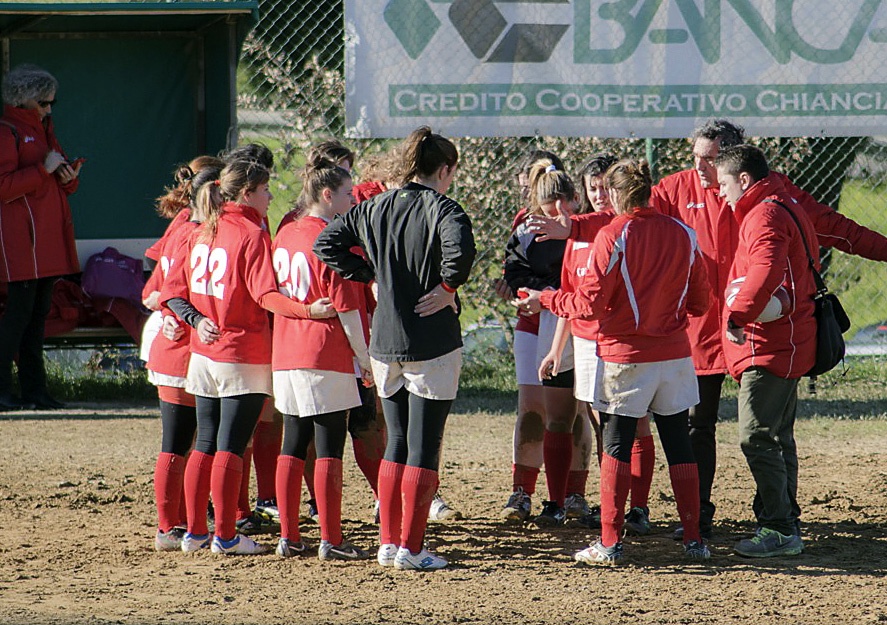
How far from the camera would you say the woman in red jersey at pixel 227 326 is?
16.6ft

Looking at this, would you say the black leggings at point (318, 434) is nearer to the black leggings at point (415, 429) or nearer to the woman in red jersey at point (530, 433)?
the black leggings at point (415, 429)

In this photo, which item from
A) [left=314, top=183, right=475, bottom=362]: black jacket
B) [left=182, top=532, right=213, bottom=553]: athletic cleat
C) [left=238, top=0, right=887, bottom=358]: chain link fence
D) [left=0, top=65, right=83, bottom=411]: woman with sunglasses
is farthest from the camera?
[left=238, top=0, right=887, bottom=358]: chain link fence

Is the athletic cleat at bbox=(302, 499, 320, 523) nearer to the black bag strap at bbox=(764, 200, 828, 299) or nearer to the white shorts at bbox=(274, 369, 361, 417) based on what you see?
the white shorts at bbox=(274, 369, 361, 417)

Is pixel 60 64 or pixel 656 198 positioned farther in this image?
pixel 60 64

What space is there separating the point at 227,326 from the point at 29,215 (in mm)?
4003

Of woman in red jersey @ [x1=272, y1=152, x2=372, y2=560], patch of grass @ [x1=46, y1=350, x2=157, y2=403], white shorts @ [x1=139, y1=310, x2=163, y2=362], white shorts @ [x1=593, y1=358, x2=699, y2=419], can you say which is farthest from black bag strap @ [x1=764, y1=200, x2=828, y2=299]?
patch of grass @ [x1=46, y1=350, x2=157, y2=403]

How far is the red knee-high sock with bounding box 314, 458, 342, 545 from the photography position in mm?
4996

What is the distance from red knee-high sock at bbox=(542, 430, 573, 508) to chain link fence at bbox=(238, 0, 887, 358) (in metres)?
4.32

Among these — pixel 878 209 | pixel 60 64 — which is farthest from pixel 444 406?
pixel 878 209

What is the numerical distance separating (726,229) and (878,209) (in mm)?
9309

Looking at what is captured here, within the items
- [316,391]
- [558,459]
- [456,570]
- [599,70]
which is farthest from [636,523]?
[599,70]

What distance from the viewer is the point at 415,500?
4844 millimetres

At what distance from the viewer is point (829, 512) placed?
20.0 feet

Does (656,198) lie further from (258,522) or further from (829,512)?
(258,522)
